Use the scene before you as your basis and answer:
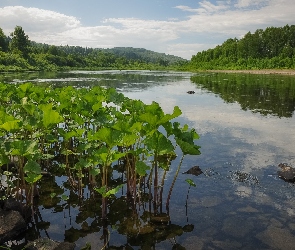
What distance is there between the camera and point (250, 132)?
1491 cm

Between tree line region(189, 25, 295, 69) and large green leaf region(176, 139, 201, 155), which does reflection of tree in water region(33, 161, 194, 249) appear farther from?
tree line region(189, 25, 295, 69)

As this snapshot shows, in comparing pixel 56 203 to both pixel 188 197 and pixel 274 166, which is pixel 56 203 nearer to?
pixel 188 197

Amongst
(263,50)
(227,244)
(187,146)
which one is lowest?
(227,244)

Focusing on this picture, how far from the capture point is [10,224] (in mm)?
5984

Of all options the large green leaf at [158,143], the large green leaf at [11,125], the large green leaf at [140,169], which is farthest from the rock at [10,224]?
the large green leaf at [158,143]

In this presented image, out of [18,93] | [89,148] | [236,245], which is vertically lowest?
[236,245]

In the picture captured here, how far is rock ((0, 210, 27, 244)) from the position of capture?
5848 millimetres

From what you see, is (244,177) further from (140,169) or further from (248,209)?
(140,169)

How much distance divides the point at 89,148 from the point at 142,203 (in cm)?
192

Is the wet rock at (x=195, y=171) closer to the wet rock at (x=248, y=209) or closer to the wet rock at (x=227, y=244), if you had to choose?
the wet rock at (x=248, y=209)

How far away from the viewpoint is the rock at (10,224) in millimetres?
5848

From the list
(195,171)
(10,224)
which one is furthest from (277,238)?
(10,224)

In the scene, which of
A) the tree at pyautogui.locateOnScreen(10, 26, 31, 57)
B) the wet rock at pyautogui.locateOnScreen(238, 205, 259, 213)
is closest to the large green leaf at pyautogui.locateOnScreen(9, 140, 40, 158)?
the wet rock at pyautogui.locateOnScreen(238, 205, 259, 213)

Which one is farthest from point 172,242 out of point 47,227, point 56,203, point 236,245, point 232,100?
point 232,100
